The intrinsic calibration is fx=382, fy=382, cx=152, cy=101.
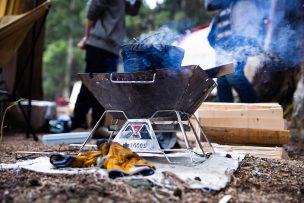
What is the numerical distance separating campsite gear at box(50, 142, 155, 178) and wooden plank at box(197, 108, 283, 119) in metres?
1.50

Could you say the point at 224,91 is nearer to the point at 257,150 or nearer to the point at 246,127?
the point at 246,127

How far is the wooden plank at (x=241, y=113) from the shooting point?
3.80 meters

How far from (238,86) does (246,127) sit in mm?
816

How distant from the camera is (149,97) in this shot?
2828 millimetres

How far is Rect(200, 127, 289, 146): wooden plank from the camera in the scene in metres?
3.61

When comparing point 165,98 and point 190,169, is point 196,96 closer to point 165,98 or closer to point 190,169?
point 165,98

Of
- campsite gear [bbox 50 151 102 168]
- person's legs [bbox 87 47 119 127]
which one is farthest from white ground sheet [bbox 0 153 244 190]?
person's legs [bbox 87 47 119 127]

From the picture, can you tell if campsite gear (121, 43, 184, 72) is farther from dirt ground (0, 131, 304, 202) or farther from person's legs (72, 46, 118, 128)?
person's legs (72, 46, 118, 128)

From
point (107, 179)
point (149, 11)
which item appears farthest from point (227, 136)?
point (149, 11)

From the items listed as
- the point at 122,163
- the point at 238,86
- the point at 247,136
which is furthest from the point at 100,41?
the point at 122,163

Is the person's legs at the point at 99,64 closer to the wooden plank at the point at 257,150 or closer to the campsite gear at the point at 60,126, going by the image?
the campsite gear at the point at 60,126

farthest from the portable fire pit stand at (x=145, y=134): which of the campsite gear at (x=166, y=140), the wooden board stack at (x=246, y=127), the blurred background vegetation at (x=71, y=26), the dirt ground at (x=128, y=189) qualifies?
the blurred background vegetation at (x=71, y=26)

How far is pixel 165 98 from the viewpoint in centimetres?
279

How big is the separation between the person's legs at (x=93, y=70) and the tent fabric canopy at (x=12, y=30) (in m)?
1.03
